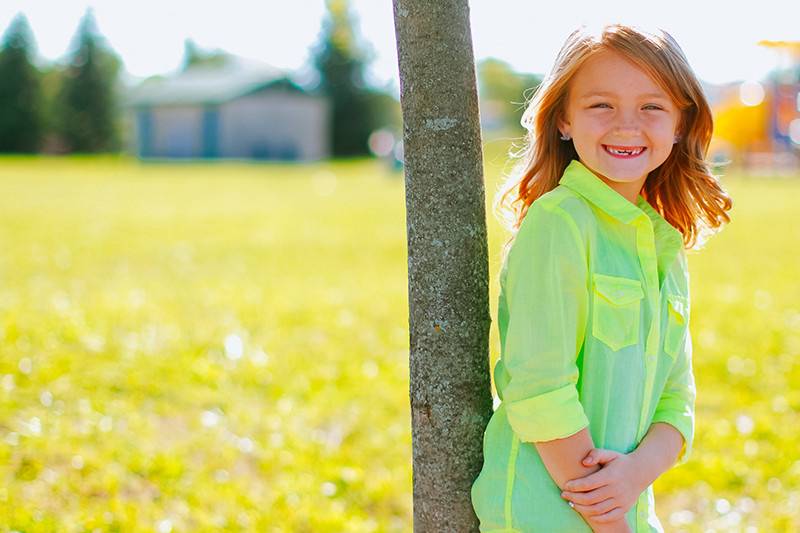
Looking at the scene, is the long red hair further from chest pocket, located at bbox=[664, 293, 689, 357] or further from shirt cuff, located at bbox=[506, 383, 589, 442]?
shirt cuff, located at bbox=[506, 383, 589, 442]

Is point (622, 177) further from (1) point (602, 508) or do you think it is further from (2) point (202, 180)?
(2) point (202, 180)

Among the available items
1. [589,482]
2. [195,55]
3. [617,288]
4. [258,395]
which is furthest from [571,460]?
[195,55]

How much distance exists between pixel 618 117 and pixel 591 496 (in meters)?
0.79

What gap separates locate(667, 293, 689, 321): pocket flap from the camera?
2.07 metres

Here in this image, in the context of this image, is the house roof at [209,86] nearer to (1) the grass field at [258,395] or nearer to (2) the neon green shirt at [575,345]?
(1) the grass field at [258,395]

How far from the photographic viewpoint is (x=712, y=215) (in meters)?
2.32

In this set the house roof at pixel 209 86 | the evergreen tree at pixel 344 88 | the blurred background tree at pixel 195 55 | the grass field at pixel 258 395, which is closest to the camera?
the grass field at pixel 258 395

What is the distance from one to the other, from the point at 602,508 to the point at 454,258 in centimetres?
62

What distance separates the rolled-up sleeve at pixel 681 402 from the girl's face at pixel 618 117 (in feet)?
1.37

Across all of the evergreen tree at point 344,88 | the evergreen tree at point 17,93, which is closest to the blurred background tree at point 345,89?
the evergreen tree at point 344,88

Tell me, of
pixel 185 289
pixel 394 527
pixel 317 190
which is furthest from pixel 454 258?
pixel 317 190

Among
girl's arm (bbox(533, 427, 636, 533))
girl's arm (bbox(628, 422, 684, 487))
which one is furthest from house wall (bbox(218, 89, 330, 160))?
girl's arm (bbox(533, 427, 636, 533))

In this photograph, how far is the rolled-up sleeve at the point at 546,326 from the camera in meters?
1.80

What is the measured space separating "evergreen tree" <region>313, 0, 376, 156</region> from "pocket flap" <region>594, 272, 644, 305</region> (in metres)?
54.2
